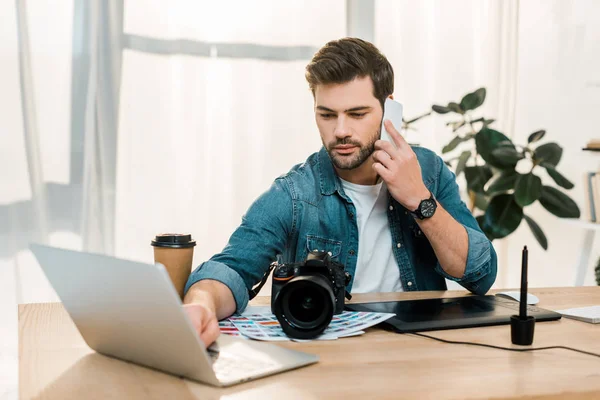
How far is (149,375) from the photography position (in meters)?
0.90

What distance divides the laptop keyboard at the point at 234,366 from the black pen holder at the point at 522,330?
41 centimetres

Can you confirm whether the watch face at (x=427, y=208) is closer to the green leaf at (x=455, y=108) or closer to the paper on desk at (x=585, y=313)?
the paper on desk at (x=585, y=313)

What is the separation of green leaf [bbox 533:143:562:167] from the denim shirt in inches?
Answer: 46.0

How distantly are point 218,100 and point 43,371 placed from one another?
207cm

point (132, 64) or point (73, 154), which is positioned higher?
point (132, 64)

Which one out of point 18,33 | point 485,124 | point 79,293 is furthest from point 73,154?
point 79,293

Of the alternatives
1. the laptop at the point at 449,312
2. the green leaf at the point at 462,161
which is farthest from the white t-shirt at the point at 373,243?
the green leaf at the point at 462,161

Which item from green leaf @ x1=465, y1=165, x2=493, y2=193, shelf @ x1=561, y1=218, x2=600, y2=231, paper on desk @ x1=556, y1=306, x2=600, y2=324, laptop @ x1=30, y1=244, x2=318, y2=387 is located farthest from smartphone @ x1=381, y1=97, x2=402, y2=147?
shelf @ x1=561, y1=218, x2=600, y2=231

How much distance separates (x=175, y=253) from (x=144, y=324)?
16.4 inches

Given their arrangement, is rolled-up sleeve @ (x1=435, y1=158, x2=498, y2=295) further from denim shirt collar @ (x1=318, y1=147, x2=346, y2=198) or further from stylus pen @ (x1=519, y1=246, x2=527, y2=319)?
stylus pen @ (x1=519, y1=246, x2=527, y2=319)

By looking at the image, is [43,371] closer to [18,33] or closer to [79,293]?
[79,293]

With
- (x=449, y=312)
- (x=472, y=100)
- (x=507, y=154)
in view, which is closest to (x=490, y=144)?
(x=507, y=154)

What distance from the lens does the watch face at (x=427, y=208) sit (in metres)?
Result: 1.53

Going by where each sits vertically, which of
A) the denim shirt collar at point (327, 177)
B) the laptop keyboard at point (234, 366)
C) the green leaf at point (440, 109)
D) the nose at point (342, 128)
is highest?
the green leaf at point (440, 109)
